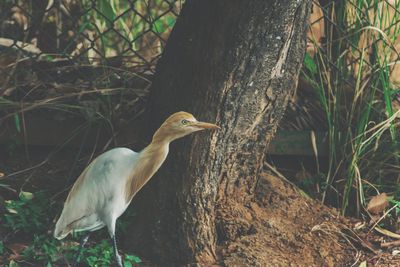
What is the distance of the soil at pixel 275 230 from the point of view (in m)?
2.31

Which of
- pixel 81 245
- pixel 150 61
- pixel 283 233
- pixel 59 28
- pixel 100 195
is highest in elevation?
pixel 59 28

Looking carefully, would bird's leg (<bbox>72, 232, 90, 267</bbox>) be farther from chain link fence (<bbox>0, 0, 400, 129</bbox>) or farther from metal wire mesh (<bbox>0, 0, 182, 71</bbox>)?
metal wire mesh (<bbox>0, 0, 182, 71</bbox>)

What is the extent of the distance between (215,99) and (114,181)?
363mm

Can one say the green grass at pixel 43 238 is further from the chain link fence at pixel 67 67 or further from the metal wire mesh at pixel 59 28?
the metal wire mesh at pixel 59 28

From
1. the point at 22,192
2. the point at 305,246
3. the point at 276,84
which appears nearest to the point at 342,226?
the point at 305,246

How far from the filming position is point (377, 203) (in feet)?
8.41

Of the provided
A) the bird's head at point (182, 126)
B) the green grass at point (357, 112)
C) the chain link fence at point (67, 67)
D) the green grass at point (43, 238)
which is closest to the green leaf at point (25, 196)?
the green grass at point (43, 238)

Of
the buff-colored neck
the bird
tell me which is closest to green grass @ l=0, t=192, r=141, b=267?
the bird

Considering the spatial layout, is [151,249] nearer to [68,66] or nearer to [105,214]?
[105,214]

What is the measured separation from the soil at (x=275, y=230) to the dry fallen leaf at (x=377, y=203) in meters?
0.07

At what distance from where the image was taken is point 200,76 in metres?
2.17

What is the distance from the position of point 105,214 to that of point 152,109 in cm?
38

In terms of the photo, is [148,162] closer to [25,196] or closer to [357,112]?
[25,196]

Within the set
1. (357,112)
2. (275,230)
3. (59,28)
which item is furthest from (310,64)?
(59,28)
